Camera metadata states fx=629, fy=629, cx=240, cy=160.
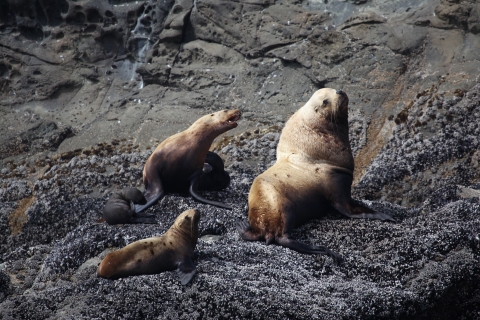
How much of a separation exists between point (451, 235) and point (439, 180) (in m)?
3.44

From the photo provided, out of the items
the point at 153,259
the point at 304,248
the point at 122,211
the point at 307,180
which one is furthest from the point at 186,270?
the point at 307,180

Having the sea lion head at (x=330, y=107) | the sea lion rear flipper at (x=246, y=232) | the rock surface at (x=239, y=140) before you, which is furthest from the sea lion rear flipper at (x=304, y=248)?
the sea lion head at (x=330, y=107)

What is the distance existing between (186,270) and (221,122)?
3.61 m

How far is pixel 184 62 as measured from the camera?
40.4 ft

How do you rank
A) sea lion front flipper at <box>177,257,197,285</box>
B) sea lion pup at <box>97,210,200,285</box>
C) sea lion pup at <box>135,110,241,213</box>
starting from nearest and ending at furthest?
sea lion front flipper at <box>177,257,197,285</box> < sea lion pup at <box>97,210,200,285</box> < sea lion pup at <box>135,110,241,213</box>

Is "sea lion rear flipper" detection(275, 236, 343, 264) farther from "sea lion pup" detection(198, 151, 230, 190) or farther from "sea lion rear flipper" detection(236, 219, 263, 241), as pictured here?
"sea lion pup" detection(198, 151, 230, 190)

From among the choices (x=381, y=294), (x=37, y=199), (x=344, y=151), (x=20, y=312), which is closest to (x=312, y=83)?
(x=344, y=151)

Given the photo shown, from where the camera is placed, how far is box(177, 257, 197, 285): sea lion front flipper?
15.7 ft

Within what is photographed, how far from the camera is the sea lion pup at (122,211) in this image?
679cm

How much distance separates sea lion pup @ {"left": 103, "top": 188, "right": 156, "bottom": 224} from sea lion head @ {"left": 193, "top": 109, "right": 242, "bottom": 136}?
1.58 m

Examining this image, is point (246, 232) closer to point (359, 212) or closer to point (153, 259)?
point (359, 212)

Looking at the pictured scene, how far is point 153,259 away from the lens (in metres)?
5.09

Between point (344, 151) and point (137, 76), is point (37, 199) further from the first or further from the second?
point (344, 151)

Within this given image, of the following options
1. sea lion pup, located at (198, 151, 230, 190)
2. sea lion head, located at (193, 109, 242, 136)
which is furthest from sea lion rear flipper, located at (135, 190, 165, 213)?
sea lion head, located at (193, 109, 242, 136)
